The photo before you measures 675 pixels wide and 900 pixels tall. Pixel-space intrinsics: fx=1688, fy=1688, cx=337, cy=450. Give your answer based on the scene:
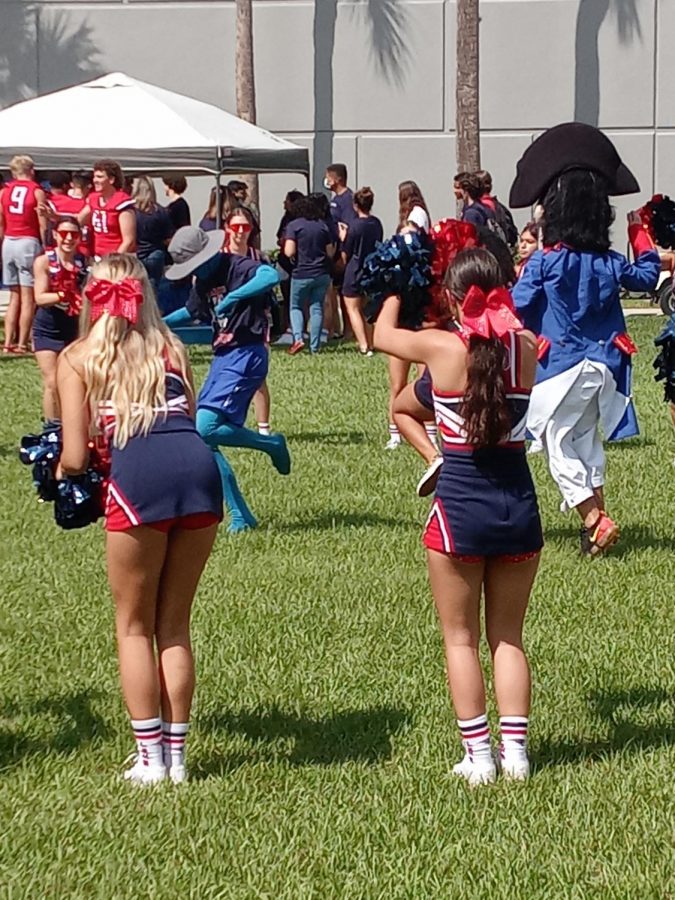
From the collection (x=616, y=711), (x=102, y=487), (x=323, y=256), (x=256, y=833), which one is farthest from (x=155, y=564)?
(x=323, y=256)

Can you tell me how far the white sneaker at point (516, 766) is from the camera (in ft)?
16.6

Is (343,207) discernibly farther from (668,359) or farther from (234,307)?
(668,359)

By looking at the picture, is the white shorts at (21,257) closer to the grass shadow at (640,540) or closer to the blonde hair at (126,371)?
the grass shadow at (640,540)

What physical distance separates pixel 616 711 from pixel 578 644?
0.84 m

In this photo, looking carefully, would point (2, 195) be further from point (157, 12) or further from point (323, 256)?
point (157, 12)

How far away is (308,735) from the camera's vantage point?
18.5 feet

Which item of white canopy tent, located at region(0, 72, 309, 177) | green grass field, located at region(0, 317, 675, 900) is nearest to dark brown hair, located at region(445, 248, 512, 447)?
green grass field, located at region(0, 317, 675, 900)

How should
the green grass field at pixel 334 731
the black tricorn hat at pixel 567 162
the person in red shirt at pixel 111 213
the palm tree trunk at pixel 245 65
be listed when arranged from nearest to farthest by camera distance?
the green grass field at pixel 334 731 < the black tricorn hat at pixel 567 162 < the person in red shirt at pixel 111 213 < the palm tree trunk at pixel 245 65

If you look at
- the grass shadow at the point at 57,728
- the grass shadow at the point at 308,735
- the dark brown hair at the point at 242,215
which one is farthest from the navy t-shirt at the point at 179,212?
the grass shadow at the point at 308,735

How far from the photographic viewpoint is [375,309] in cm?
546

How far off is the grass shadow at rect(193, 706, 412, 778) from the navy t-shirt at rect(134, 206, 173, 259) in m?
11.6

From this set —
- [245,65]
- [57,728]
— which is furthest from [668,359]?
[245,65]

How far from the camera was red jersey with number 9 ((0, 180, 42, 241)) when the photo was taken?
1703 centimetres

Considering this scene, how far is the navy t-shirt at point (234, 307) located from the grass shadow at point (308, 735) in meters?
3.36
